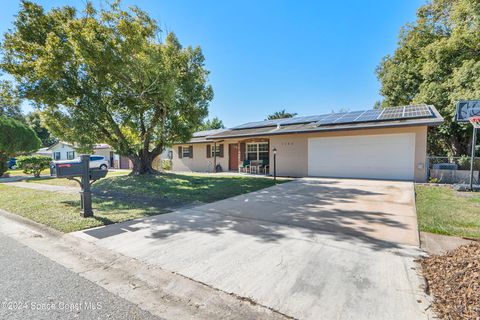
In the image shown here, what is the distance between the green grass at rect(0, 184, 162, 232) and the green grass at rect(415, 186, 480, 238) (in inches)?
242

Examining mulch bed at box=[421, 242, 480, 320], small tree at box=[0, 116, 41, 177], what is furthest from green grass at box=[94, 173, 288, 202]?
small tree at box=[0, 116, 41, 177]

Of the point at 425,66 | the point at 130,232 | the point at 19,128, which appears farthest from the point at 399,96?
the point at 19,128

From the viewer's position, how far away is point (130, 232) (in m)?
4.38

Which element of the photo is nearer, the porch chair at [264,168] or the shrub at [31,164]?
the porch chair at [264,168]

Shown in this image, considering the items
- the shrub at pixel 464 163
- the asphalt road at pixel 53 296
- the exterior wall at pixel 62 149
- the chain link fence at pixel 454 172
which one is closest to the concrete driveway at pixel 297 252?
the asphalt road at pixel 53 296

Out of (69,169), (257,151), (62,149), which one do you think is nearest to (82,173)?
(69,169)

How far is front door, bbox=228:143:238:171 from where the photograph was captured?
17.2m

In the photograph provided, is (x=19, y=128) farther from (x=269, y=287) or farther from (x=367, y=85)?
(x=367, y=85)

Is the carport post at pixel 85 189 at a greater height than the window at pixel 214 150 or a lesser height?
lesser

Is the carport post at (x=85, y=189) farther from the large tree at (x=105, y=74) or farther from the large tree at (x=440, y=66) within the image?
the large tree at (x=440, y=66)

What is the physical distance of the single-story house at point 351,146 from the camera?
10.5 meters

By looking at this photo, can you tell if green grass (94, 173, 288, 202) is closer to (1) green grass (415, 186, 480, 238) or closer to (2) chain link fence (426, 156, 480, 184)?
(1) green grass (415, 186, 480, 238)

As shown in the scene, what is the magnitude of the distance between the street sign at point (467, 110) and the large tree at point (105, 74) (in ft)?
35.3

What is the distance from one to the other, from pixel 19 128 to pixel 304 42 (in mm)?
21443
